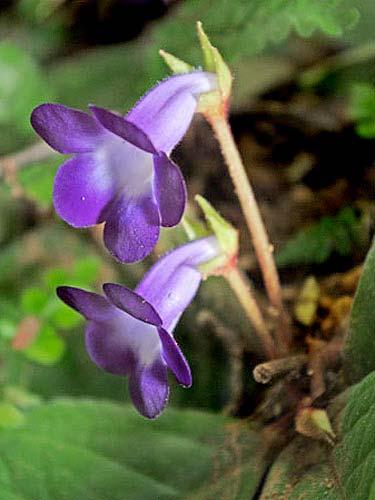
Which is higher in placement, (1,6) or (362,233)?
(1,6)

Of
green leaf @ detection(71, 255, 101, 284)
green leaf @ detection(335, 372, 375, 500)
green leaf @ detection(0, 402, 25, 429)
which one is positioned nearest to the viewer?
green leaf @ detection(335, 372, 375, 500)

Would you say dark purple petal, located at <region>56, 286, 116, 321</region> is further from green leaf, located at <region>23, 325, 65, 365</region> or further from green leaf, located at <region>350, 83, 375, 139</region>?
green leaf, located at <region>350, 83, 375, 139</region>

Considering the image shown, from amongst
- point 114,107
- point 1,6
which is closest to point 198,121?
point 114,107

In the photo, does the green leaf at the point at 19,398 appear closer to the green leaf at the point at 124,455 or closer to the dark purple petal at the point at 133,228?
the green leaf at the point at 124,455

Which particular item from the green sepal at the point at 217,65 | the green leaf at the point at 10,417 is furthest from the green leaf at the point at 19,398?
the green sepal at the point at 217,65

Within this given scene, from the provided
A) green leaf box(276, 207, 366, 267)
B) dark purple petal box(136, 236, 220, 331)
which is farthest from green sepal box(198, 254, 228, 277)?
green leaf box(276, 207, 366, 267)

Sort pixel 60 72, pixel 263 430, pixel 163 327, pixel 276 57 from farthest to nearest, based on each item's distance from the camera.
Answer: pixel 60 72, pixel 276 57, pixel 263 430, pixel 163 327

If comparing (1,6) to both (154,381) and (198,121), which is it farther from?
(154,381)
